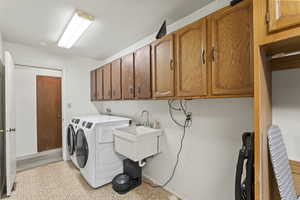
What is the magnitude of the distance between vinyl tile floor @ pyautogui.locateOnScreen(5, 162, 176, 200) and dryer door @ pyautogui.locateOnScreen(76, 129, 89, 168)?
1.10ft

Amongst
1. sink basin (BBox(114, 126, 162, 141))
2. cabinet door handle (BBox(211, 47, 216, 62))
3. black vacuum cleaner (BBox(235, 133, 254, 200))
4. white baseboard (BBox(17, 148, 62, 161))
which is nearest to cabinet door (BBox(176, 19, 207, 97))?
cabinet door handle (BBox(211, 47, 216, 62))

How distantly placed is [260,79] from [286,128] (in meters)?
0.62

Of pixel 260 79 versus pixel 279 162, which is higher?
pixel 260 79

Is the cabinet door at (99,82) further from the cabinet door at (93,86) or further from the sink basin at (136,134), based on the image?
the sink basin at (136,134)

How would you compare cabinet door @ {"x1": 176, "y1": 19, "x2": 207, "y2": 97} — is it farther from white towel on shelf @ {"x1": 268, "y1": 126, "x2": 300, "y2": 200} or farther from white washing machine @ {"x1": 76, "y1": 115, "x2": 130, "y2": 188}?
white washing machine @ {"x1": 76, "y1": 115, "x2": 130, "y2": 188}

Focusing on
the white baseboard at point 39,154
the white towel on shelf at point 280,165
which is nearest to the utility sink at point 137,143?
the white towel on shelf at point 280,165

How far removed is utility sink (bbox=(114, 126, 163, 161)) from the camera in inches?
71.6

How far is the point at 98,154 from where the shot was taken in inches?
84.2

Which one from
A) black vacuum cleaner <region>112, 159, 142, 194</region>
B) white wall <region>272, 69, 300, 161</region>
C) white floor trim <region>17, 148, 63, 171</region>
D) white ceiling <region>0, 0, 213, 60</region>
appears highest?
white ceiling <region>0, 0, 213, 60</region>

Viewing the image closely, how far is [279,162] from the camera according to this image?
842 mm

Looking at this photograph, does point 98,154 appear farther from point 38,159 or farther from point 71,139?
point 38,159

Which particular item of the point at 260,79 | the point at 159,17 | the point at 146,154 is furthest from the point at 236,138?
the point at 159,17

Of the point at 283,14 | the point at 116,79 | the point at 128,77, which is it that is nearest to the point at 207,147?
the point at 283,14

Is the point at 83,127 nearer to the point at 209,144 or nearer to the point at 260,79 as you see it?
the point at 209,144
